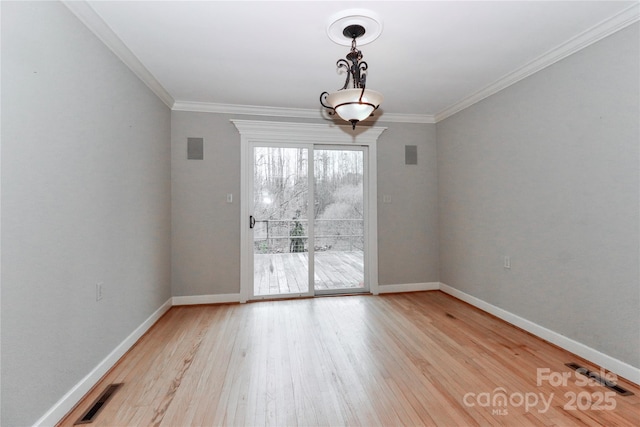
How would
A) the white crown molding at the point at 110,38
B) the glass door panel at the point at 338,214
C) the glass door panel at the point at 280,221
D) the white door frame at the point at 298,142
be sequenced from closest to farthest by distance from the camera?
the white crown molding at the point at 110,38, the white door frame at the point at 298,142, the glass door panel at the point at 280,221, the glass door panel at the point at 338,214

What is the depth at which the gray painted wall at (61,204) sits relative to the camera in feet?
4.58

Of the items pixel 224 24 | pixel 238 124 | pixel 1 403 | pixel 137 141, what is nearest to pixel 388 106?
pixel 238 124

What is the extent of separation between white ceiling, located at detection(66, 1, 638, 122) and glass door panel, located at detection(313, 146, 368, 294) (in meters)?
1.09

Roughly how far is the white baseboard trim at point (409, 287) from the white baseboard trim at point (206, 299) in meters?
2.01

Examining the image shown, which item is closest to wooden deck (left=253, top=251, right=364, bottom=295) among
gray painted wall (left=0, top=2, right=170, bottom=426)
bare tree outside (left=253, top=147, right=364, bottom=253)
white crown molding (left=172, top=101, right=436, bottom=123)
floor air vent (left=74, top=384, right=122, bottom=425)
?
bare tree outside (left=253, top=147, right=364, bottom=253)

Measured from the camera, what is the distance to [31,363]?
4.89 feet

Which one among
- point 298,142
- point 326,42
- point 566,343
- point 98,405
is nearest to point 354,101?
point 326,42

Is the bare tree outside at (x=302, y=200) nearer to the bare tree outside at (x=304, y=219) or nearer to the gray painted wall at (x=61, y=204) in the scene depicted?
the bare tree outside at (x=304, y=219)

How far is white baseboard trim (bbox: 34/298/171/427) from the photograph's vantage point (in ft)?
5.34

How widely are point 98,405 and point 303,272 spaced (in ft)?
8.29

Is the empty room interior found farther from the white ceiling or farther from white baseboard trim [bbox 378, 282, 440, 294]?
white baseboard trim [bbox 378, 282, 440, 294]

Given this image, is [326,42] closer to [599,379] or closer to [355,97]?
[355,97]

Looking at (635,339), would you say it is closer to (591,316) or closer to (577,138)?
(591,316)

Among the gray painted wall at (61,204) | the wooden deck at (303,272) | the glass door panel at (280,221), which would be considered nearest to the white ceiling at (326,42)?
the gray painted wall at (61,204)
